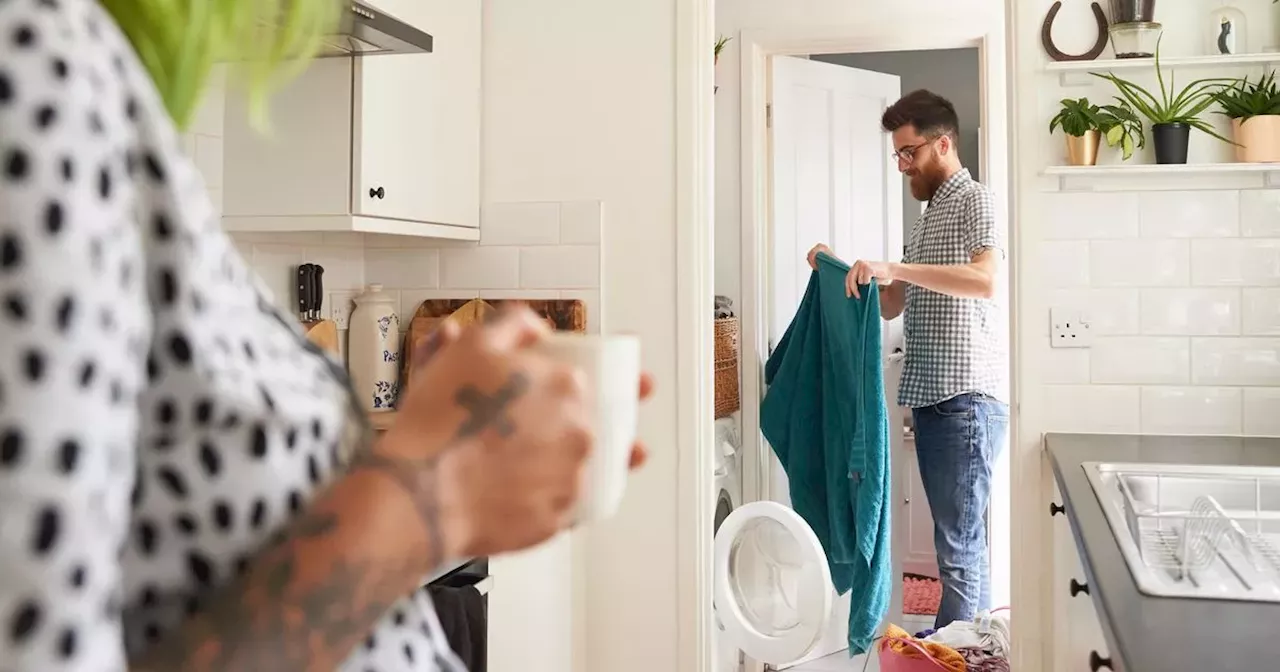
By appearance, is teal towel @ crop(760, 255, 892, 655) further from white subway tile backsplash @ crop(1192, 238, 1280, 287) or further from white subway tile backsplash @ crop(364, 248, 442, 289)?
white subway tile backsplash @ crop(364, 248, 442, 289)

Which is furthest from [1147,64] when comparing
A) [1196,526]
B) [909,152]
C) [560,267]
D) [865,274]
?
[560,267]

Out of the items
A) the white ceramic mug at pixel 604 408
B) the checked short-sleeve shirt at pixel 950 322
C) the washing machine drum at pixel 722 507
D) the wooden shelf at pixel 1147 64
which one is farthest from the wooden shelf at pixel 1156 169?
the white ceramic mug at pixel 604 408

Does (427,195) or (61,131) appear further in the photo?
(427,195)

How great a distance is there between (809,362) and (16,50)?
3.21 meters

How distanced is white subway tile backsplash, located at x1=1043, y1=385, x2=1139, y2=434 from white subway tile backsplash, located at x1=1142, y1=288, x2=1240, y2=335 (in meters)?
0.16

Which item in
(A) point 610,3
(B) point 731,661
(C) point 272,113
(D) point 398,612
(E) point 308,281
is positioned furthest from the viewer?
(B) point 731,661

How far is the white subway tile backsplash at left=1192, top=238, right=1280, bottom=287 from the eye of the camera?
250cm

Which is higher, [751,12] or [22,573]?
[751,12]

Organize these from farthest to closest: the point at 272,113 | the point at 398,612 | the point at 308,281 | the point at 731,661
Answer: the point at 731,661 < the point at 308,281 < the point at 272,113 < the point at 398,612

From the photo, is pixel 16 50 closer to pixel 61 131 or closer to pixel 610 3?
pixel 61 131

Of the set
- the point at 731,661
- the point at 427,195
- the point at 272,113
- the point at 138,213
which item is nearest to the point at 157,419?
the point at 138,213

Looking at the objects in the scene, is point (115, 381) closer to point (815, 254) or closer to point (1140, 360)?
point (1140, 360)

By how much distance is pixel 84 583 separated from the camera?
41cm

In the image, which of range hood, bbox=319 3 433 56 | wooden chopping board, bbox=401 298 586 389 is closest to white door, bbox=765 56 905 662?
wooden chopping board, bbox=401 298 586 389
